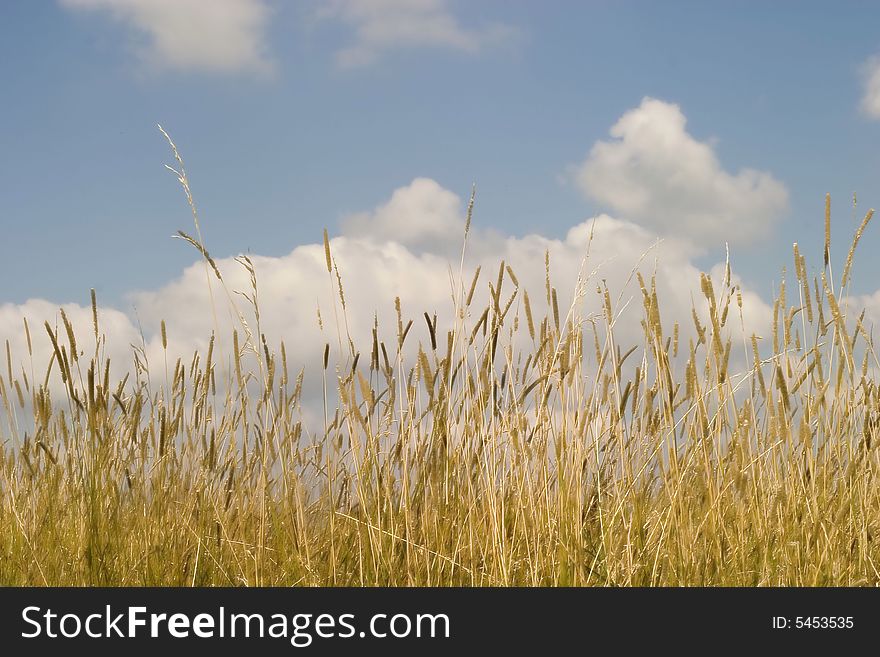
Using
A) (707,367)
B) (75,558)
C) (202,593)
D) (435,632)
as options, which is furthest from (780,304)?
(75,558)

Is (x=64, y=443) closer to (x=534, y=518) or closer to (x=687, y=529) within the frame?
(x=534, y=518)

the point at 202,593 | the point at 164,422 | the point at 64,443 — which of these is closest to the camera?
the point at 202,593

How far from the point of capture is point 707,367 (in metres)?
2.47

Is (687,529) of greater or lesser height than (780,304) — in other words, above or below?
below

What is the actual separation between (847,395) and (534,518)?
3.51 feet

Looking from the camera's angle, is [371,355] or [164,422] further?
[164,422]

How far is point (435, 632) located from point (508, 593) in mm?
187

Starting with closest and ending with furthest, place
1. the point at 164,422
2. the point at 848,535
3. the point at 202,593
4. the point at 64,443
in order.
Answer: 1. the point at 202,593
2. the point at 848,535
3. the point at 164,422
4. the point at 64,443

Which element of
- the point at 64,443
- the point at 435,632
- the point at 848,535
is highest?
the point at 64,443

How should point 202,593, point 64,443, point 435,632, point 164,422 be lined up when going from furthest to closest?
point 64,443
point 164,422
point 202,593
point 435,632

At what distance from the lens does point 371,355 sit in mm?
2578

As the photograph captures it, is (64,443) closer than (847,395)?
No

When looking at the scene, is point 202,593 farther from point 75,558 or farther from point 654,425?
point 654,425

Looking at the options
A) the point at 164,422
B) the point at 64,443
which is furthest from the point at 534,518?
the point at 64,443
